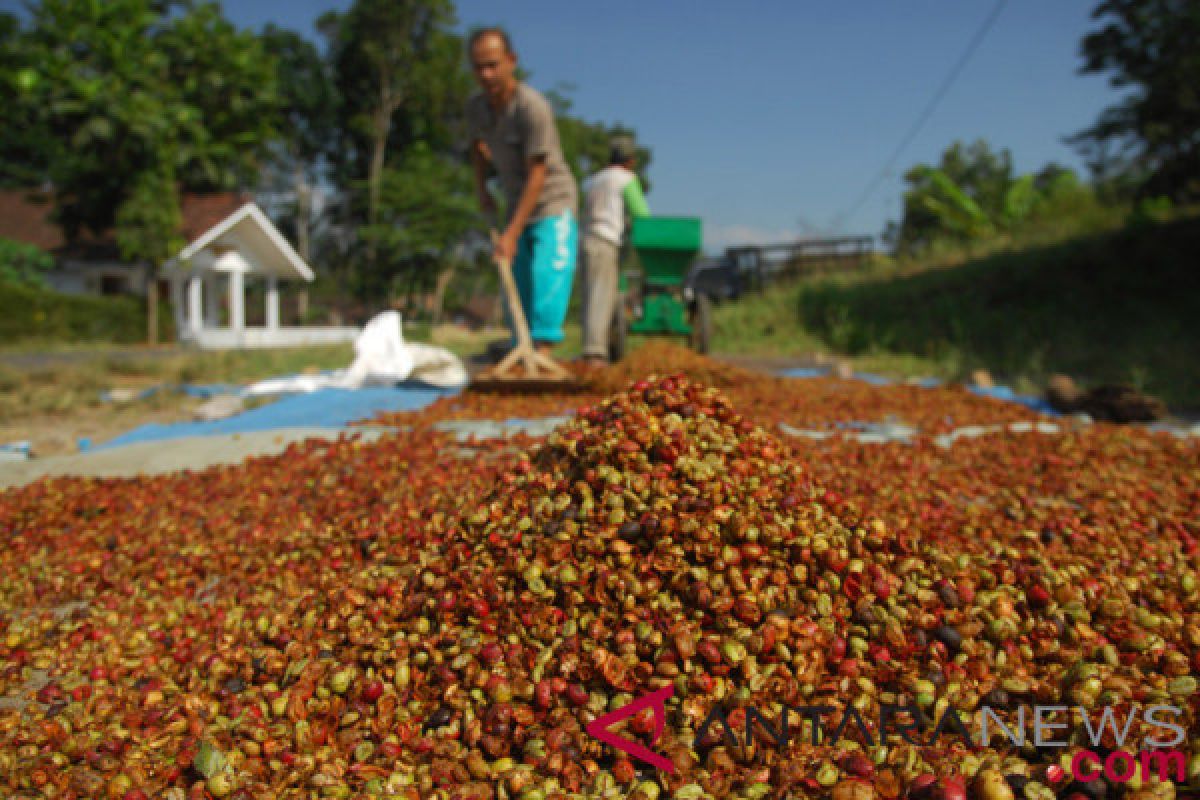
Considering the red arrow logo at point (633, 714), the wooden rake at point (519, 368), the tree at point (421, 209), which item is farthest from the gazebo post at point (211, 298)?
the red arrow logo at point (633, 714)

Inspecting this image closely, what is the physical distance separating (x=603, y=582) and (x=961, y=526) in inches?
55.1

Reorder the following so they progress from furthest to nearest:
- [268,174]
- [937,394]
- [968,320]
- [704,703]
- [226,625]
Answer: [268,174]
[968,320]
[937,394]
[226,625]
[704,703]

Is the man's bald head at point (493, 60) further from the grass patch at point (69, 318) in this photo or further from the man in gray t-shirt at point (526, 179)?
the grass patch at point (69, 318)

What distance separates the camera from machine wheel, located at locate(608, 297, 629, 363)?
6273 millimetres

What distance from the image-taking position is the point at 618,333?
631 cm

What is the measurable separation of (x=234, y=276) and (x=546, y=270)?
57.6 ft

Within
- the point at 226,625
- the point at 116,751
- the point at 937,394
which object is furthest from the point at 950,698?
the point at 937,394

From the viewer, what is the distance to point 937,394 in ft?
17.7

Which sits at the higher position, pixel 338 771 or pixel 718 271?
pixel 718 271

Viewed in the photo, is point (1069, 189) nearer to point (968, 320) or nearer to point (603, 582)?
point (968, 320)

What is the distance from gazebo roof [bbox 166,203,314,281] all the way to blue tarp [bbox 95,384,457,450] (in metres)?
16.3

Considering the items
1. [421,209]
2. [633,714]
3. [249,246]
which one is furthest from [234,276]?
[633,714]

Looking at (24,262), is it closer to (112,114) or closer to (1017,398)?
(112,114)
